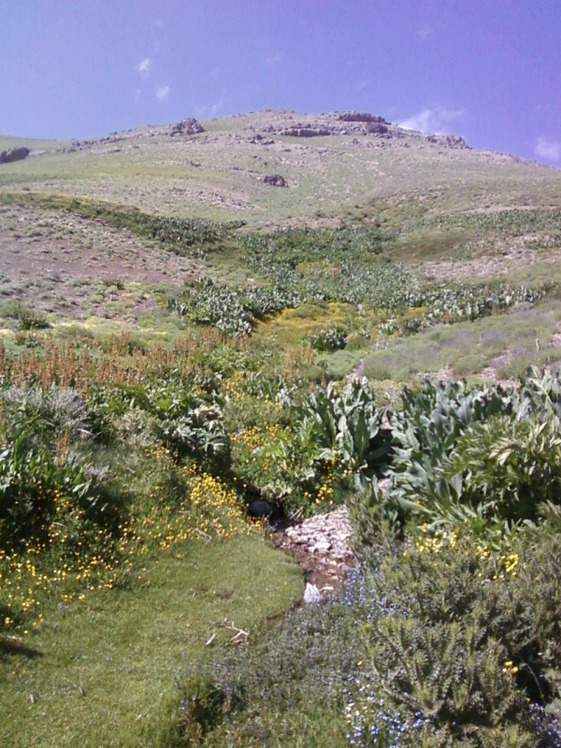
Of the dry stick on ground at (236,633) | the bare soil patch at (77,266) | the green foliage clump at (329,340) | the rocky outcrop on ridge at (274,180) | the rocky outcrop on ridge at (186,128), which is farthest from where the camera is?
the rocky outcrop on ridge at (186,128)

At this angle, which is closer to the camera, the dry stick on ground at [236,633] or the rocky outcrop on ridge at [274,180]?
the dry stick on ground at [236,633]

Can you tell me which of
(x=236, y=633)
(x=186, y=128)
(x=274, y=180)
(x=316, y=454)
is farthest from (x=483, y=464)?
(x=186, y=128)

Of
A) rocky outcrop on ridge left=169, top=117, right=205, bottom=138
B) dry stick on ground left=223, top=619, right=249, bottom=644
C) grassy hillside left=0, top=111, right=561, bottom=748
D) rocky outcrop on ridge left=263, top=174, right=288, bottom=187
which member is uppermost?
rocky outcrop on ridge left=169, top=117, right=205, bottom=138

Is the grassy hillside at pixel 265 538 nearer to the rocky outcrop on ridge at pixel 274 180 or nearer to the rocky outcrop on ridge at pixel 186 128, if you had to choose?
the rocky outcrop on ridge at pixel 274 180

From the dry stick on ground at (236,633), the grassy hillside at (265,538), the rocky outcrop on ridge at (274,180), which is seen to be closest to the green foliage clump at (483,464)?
the grassy hillside at (265,538)

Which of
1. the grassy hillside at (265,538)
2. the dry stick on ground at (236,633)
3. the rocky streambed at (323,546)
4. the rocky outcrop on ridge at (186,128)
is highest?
the rocky outcrop on ridge at (186,128)

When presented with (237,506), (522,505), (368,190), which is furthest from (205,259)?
(368,190)

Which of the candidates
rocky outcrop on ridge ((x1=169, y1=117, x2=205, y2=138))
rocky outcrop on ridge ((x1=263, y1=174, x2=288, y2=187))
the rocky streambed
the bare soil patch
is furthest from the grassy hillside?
rocky outcrop on ridge ((x1=169, y1=117, x2=205, y2=138))

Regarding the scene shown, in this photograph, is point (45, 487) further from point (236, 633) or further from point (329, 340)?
point (329, 340)

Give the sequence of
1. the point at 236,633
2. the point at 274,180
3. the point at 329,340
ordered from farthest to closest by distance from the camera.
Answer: the point at 274,180
the point at 329,340
the point at 236,633

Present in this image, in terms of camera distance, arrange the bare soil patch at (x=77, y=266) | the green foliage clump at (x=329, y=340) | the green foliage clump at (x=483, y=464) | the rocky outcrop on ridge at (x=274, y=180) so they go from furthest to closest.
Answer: the rocky outcrop on ridge at (x=274, y=180) → the bare soil patch at (x=77, y=266) → the green foliage clump at (x=329, y=340) → the green foliage clump at (x=483, y=464)

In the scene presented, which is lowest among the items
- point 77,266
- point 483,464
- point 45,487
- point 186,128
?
point 45,487

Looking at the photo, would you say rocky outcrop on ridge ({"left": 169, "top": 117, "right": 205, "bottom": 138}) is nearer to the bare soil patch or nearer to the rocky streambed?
the bare soil patch

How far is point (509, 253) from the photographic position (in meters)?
32.3
